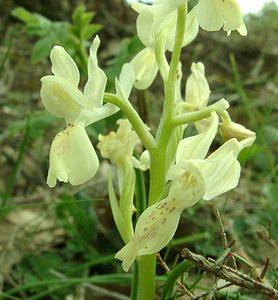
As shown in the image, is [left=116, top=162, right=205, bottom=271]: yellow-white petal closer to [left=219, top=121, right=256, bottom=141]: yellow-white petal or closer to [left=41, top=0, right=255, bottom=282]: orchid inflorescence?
[left=41, top=0, right=255, bottom=282]: orchid inflorescence

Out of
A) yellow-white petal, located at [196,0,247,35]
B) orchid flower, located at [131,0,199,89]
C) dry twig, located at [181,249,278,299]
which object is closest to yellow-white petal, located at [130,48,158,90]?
orchid flower, located at [131,0,199,89]

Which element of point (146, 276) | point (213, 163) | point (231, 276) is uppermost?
point (213, 163)

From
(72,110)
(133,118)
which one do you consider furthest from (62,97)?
(133,118)

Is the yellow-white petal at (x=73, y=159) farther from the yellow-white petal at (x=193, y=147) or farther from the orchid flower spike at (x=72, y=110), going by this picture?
the yellow-white petal at (x=193, y=147)

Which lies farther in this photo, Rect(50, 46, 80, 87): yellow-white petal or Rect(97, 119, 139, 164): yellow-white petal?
Rect(97, 119, 139, 164): yellow-white petal

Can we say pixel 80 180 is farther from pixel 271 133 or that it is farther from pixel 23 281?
pixel 271 133

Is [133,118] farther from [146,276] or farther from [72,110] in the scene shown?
[146,276]

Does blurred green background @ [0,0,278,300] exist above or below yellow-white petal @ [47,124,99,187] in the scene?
below

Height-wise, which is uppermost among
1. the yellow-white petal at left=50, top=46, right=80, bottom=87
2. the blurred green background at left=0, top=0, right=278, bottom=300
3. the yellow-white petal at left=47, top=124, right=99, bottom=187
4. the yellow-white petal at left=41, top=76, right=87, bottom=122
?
the yellow-white petal at left=50, top=46, right=80, bottom=87
